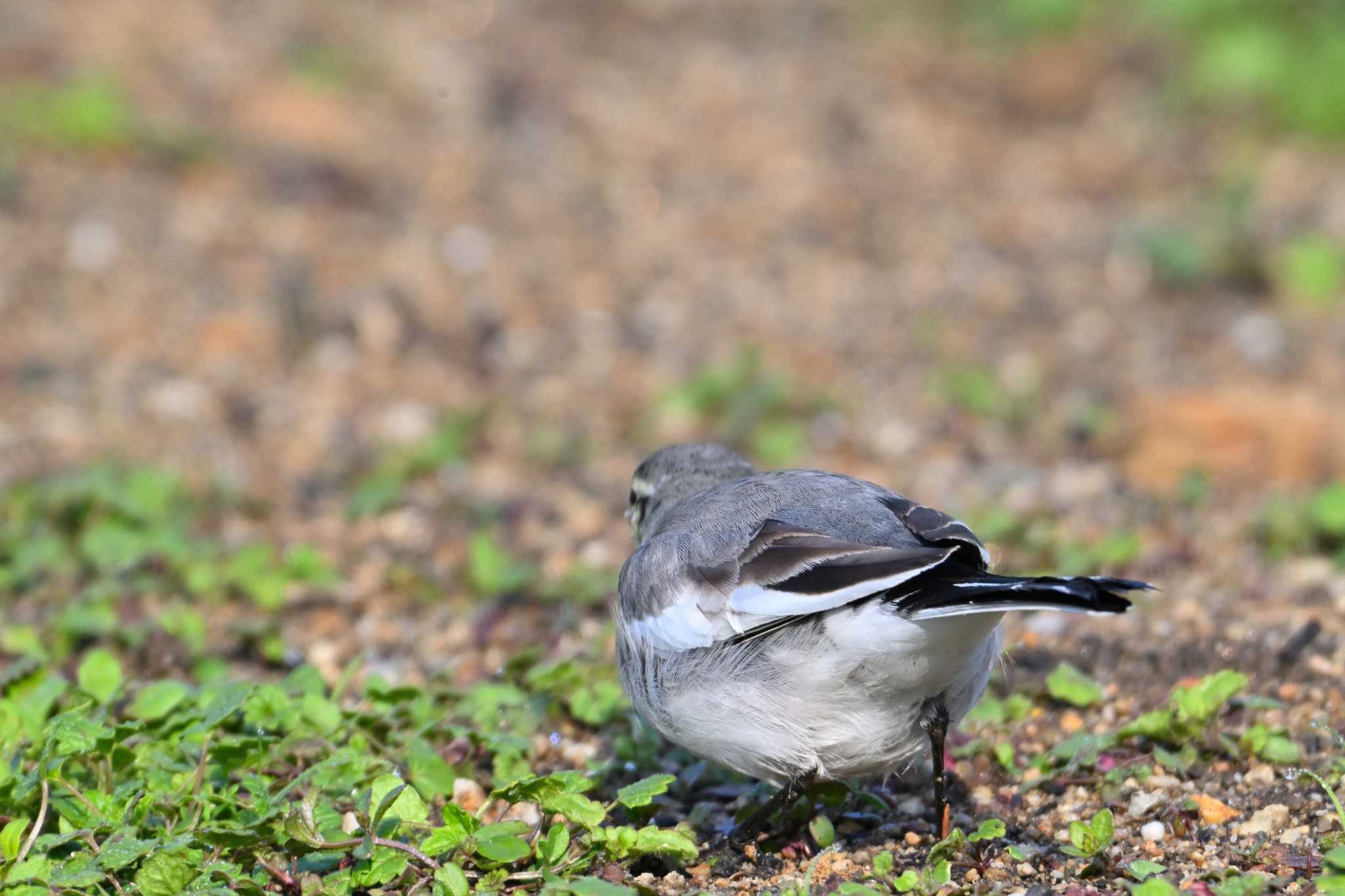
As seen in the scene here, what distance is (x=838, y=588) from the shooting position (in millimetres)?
3887

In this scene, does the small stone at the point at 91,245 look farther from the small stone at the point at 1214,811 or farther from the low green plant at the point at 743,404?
the small stone at the point at 1214,811

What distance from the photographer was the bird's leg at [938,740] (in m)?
4.16

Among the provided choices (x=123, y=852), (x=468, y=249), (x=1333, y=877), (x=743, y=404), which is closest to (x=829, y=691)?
(x=1333, y=877)

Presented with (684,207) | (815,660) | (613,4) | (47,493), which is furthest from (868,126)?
(815,660)

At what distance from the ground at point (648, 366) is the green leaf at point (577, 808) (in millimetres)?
150

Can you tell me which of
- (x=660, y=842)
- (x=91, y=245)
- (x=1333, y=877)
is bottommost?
(x=660, y=842)

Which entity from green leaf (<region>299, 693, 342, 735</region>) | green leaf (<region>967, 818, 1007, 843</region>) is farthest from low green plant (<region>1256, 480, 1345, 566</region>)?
green leaf (<region>299, 693, 342, 735</region>)

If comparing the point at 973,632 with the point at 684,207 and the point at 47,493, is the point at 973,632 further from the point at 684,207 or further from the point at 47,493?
the point at 684,207

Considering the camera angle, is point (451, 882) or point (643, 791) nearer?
point (451, 882)

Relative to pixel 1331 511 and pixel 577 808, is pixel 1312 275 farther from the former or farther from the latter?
pixel 577 808

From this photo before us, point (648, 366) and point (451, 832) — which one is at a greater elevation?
point (648, 366)

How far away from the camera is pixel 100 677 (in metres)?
4.90

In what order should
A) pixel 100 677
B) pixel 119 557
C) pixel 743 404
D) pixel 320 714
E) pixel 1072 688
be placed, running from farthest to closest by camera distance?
pixel 743 404
pixel 119 557
pixel 1072 688
pixel 100 677
pixel 320 714

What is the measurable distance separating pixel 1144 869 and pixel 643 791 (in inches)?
Answer: 51.7
